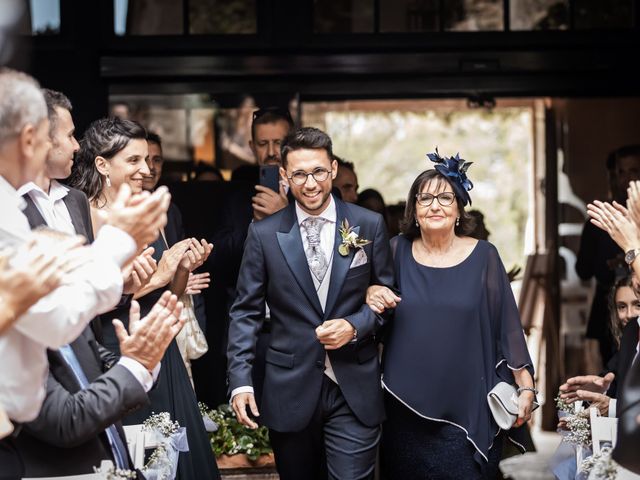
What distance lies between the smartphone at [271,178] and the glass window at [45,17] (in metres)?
1.83

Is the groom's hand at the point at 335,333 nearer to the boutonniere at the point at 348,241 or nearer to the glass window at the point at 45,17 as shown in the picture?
the boutonniere at the point at 348,241

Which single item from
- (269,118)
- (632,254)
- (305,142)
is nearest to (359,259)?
(305,142)

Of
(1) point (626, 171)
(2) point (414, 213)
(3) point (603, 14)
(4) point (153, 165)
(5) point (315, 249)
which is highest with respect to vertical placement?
(3) point (603, 14)

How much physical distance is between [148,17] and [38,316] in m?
4.40

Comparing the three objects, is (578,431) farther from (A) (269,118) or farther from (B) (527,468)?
(A) (269,118)

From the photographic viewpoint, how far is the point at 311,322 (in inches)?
201

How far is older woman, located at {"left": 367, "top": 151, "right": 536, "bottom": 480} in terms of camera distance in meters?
5.19

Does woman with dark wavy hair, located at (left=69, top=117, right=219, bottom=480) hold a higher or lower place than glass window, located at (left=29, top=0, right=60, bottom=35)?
lower

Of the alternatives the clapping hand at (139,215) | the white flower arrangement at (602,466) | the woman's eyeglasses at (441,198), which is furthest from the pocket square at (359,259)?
the clapping hand at (139,215)

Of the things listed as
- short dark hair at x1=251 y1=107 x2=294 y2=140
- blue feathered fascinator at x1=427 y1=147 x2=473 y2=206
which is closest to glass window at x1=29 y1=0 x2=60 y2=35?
short dark hair at x1=251 y1=107 x2=294 y2=140

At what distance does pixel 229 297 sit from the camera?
674 cm

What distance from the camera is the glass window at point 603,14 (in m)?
7.28

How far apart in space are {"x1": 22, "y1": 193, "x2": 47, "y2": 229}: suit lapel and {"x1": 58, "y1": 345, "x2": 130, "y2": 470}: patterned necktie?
0.49 meters

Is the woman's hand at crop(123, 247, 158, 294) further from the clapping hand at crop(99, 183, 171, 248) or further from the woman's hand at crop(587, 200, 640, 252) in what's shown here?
the woman's hand at crop(587, 200, 640, 252)
